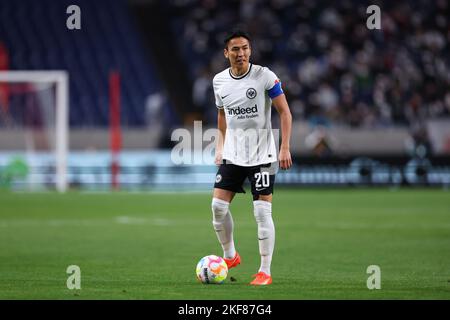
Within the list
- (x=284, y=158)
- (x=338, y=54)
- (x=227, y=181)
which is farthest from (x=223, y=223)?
(x=338, y=54)

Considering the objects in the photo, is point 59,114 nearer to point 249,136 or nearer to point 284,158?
point 249,136

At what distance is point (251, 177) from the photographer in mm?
9031

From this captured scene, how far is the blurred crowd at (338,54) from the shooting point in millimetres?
30094

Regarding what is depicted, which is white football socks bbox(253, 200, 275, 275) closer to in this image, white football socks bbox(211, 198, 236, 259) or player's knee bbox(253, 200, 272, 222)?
player's knee bbox(253, 200, 272, 222)

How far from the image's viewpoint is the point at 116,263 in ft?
35.3

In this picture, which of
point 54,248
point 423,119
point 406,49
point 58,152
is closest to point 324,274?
point 54,248

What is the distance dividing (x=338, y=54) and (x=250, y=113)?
915 inches

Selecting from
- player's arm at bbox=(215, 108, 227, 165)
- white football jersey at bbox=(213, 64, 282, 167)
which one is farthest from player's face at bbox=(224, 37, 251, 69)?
player's arm at bbox=(215, 108, 227, 165)

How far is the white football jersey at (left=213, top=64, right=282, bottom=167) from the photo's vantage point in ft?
29.3

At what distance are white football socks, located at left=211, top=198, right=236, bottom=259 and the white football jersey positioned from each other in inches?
17.2

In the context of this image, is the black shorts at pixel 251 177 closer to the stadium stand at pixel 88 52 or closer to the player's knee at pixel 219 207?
the player's knee at pixel 219 207

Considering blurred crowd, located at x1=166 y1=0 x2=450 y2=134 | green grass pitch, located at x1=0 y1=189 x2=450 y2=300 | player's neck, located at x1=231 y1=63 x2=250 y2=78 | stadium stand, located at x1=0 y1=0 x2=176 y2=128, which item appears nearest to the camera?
green grass pitch, located at x1=0 y1=189 x2=450 y2=300

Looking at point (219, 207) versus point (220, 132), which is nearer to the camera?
point (219, 207)

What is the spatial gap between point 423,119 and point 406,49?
3.88 m
